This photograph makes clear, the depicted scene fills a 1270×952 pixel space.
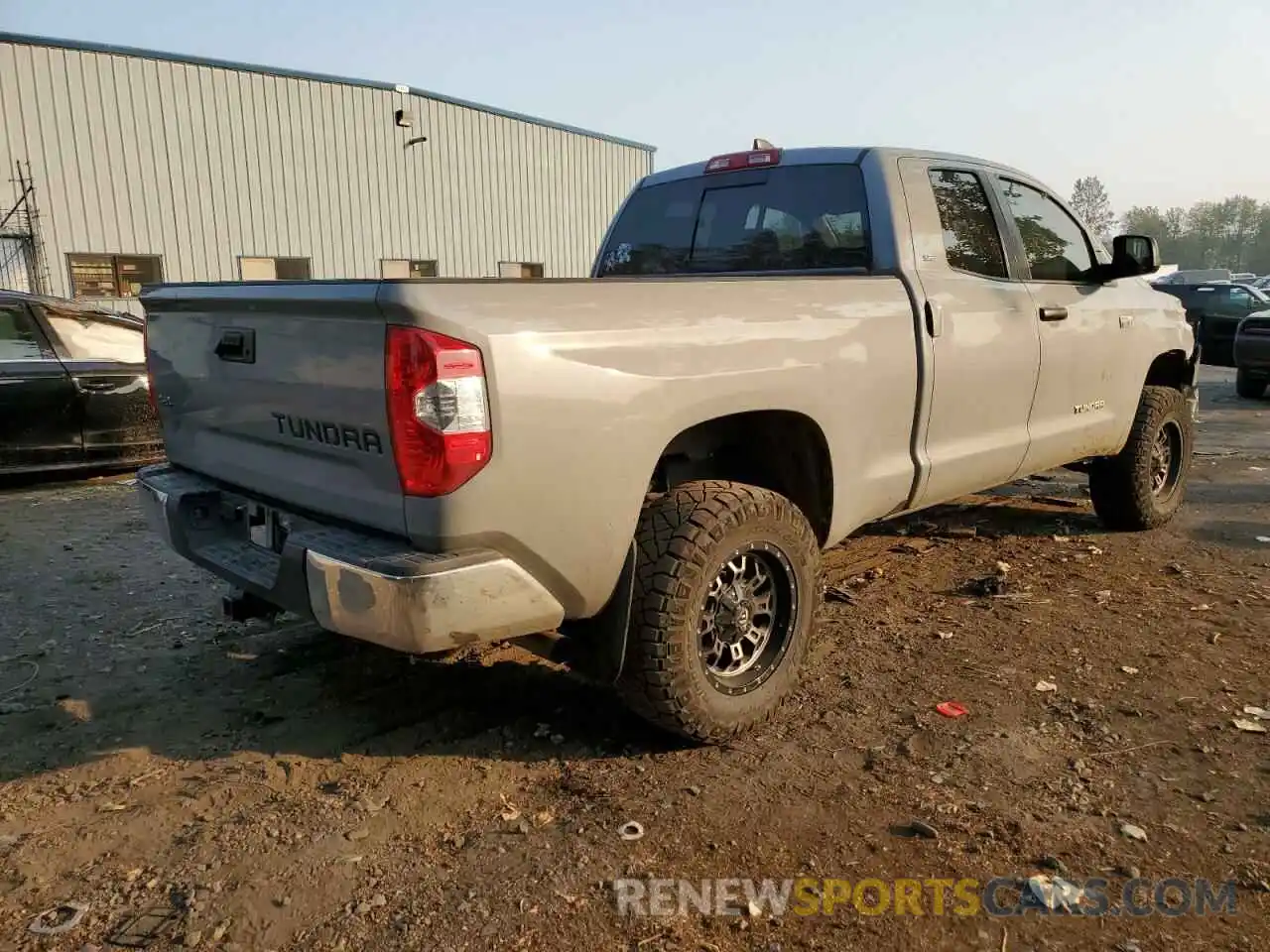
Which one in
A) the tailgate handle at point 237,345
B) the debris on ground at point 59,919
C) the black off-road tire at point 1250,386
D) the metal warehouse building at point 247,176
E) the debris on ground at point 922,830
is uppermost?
the metal warehouse building at point 247,176

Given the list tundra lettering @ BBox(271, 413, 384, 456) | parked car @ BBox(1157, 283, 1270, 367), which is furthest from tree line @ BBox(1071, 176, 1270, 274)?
tundra lettering @ BBox(271, 413, 384, 456)

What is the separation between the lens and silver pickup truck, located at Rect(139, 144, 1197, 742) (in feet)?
7.82

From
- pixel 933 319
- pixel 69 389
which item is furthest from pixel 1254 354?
pixel 69 389

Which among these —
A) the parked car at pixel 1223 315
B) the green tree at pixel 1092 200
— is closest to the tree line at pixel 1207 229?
the green tree at pixel 1092 200

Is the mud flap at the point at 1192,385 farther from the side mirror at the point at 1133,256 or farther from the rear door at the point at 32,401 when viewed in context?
the rear door at the point at 32,401

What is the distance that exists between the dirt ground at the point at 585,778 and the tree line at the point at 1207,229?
107m

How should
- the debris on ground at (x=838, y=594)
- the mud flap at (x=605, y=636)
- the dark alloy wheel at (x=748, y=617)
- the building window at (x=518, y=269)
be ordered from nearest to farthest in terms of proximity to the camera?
the mud flap at (x=605, y=636)
the dark alloy wheel at (x=748, y=617)
the debris on ground at (x=838, y=594)
the building window at (x=518, y=269)

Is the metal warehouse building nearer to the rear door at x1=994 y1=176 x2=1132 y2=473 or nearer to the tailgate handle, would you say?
the tailgate handle

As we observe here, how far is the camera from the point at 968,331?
152 inches

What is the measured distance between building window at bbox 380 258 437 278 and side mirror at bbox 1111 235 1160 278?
1454 centimetres

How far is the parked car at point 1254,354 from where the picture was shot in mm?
12148

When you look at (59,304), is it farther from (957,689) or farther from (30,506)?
(957,689)

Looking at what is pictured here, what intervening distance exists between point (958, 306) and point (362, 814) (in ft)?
9.62

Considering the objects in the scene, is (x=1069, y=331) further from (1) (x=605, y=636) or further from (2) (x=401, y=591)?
(2) (x=401, y=591)
